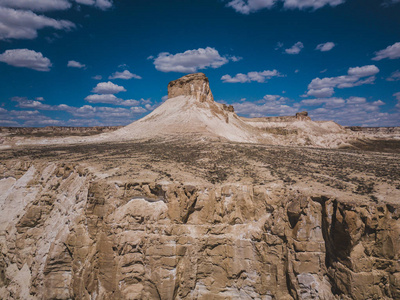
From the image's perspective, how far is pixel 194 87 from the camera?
38.8 metres

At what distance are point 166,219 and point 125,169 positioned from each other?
395 centimetres

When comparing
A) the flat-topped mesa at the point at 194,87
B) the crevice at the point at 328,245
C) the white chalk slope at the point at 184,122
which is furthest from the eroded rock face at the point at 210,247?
the flat-topped mesa at the point at 194,87

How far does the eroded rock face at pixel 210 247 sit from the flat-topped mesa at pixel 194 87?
30.5 m

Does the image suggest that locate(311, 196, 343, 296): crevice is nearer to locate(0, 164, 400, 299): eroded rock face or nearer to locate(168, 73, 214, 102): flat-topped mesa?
locate(0, 164, 400, 299): eroded rock face

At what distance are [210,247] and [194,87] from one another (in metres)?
33.4

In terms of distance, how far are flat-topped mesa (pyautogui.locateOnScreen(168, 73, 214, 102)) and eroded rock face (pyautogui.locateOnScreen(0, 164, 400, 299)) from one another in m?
30.5

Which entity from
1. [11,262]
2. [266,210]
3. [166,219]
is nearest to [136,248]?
[166,219]

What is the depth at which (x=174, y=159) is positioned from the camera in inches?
545

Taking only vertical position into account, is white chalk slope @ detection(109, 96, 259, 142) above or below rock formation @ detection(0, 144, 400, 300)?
above

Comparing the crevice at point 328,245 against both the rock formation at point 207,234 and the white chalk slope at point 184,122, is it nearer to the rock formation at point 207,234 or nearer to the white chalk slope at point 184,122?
the rock formation at point 207,234

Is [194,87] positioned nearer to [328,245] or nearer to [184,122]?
[184,122]

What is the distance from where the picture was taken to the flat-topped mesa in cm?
3847

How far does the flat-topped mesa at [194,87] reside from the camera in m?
38.5

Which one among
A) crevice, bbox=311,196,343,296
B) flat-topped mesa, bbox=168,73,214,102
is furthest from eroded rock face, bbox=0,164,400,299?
flat-topped mesa, bbox=168,73,214,102
